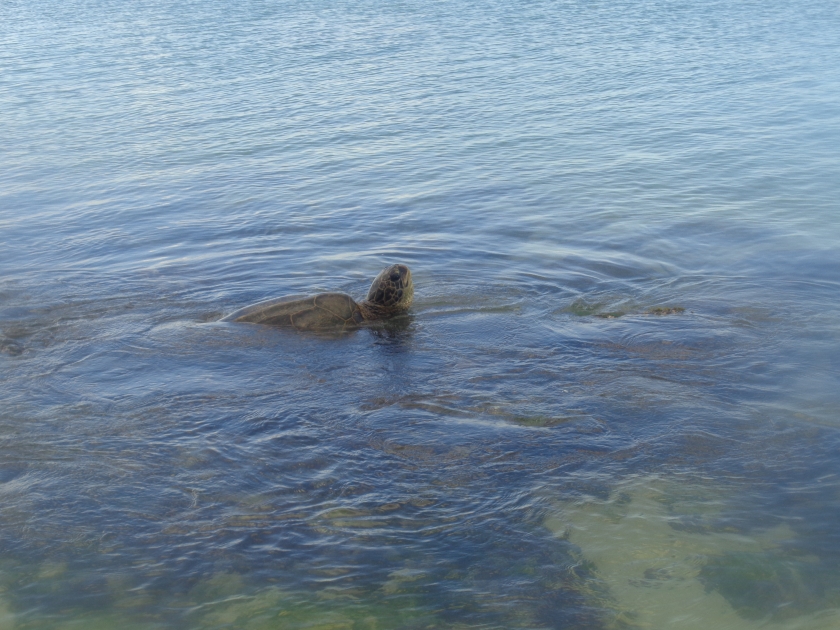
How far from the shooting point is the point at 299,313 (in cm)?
696

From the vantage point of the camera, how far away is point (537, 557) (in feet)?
13.7

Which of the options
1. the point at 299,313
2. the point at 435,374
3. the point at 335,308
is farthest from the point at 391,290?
the point at 435,374

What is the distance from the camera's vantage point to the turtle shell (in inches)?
274

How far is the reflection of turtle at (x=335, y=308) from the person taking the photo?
6.97 meters

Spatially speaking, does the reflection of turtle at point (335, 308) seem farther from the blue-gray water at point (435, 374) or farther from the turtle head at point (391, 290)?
the blue-gray water at point (435, 374)

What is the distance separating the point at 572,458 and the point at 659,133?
10433 millimetres

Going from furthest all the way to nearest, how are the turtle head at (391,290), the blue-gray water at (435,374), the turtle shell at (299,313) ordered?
the turtle head at (391,290)
the turtle shell at (299,313)
the blue-gray water at (435,374)

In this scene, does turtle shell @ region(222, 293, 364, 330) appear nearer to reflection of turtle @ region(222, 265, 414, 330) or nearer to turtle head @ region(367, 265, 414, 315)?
reflection of turtle @ region(222, 265, 414, 330)

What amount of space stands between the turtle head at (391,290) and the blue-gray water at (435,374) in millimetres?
340

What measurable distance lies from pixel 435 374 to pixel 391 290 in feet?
4.39

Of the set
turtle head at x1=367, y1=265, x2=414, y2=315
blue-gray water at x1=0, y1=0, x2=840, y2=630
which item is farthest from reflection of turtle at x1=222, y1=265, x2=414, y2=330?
blue-gray water at x1=0, y1=0, x2=840, y2=630

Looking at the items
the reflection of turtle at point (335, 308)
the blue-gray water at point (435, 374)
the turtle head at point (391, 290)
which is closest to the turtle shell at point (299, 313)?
the reflection of turtle at point (335, 308)

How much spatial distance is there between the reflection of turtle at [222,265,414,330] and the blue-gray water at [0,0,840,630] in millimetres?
219

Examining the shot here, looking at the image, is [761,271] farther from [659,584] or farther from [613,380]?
[659,584]
